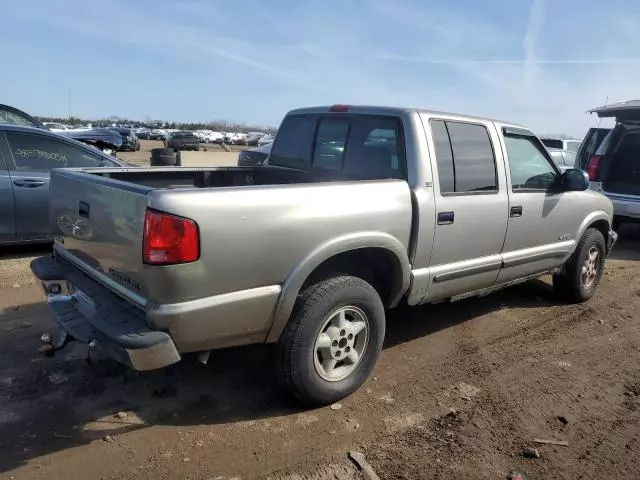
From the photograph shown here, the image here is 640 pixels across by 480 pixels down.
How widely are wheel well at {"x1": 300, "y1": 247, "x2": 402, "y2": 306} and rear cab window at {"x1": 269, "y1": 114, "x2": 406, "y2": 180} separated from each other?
0.60 m

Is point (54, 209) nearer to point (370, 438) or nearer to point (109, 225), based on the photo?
point (109, 225)

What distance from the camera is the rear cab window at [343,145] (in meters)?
3.99

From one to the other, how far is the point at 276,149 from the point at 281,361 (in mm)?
2411

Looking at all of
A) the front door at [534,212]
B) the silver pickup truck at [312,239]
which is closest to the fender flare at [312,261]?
the silver pickup truck at [312,239]

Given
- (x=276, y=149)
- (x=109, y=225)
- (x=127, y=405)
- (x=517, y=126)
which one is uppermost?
(x=517, y=126)

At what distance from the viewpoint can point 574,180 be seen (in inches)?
196

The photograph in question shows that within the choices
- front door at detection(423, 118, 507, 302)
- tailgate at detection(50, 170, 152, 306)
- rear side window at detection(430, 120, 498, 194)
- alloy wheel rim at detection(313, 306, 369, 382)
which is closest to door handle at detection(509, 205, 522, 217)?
front door at detection(423, 118, 507, 302)

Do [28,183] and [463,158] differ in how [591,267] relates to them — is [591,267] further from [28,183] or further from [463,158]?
[28,183]

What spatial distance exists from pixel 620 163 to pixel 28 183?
937cm

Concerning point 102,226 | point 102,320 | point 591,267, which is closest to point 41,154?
point 102,226

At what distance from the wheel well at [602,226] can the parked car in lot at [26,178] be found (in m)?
5.92

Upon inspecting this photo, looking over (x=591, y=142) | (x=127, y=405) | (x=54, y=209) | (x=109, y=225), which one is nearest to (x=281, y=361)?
(x=127, y=405)

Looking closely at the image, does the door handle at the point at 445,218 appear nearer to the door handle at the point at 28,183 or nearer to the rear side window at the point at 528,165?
the rear side window at the point at 528,165

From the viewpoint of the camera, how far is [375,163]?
4.09 m
